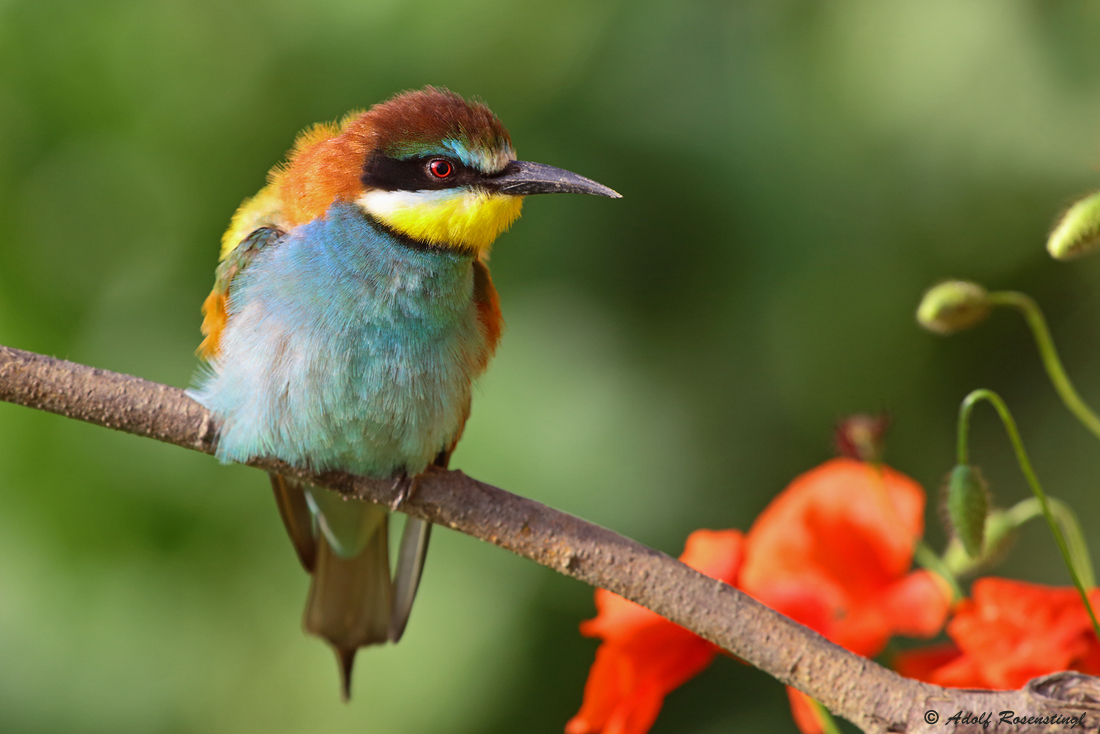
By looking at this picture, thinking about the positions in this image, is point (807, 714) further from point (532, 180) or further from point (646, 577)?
point (532, 180)

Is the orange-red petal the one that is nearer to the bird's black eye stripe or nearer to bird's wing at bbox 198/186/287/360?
the bird's black eye stripe

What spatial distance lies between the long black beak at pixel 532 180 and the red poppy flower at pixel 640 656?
1.70ft

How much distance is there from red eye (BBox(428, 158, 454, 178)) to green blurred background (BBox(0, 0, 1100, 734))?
484 millimetres

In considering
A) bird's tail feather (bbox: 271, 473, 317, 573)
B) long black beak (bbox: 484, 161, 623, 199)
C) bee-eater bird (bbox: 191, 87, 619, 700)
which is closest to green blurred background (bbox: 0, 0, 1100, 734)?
bird's tail feather (bbox: 271, 473, 317, 573)

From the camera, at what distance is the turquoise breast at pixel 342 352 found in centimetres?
137

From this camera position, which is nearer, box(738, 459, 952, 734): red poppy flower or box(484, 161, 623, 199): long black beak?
box(738, 459, 952, 734): red poppy flower

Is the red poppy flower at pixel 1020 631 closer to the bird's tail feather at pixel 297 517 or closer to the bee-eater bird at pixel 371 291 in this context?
the bee-eater bird at pixel 371 291

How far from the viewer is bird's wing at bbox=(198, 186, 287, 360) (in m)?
1.45

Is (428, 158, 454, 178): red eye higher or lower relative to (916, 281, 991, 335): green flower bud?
higher

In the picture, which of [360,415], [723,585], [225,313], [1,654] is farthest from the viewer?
[1,654]

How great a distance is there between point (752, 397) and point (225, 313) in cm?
92

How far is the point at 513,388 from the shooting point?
1.83 m

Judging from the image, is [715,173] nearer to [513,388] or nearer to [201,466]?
[513,388]

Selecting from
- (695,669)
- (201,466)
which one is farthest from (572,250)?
(695,669)
